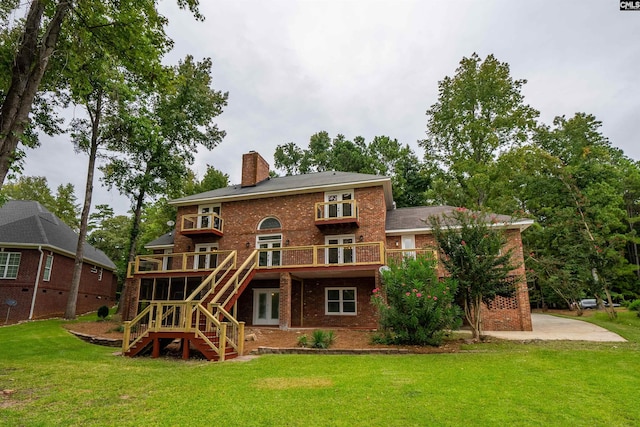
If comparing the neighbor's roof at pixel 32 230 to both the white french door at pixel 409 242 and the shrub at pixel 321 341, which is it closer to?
the shrub at pixel 321 341

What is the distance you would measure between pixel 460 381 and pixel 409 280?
4.44 meters

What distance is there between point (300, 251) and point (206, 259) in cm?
568

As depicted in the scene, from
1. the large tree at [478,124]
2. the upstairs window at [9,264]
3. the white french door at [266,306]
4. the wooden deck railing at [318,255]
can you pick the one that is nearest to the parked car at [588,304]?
the large tree at [478,124]

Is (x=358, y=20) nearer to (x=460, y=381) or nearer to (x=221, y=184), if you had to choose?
(x=460, y=381)

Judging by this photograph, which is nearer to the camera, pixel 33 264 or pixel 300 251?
pixel 300 251

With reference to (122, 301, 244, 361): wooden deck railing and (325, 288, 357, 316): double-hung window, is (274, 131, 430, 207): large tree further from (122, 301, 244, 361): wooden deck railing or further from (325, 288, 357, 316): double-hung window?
(122, 301, 244, 361): wooden deck railing

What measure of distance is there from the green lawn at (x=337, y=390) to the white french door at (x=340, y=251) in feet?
24.3

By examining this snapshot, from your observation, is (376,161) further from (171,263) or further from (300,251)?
(171,263)

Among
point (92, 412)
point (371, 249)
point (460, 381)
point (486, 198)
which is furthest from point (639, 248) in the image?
point (92, 412)

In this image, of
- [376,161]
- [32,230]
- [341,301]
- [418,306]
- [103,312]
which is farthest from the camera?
[376,161]

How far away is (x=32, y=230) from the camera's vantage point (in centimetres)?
2075

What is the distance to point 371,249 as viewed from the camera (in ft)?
51.0

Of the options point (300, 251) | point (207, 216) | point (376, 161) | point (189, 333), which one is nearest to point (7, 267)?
point (207, 216)

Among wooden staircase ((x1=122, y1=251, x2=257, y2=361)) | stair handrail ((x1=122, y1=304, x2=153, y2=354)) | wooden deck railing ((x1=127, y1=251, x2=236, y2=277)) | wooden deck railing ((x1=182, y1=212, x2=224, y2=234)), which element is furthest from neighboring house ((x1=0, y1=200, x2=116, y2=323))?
wooden staircase ((x1=122, y1=251, x2=257, y2=361))
